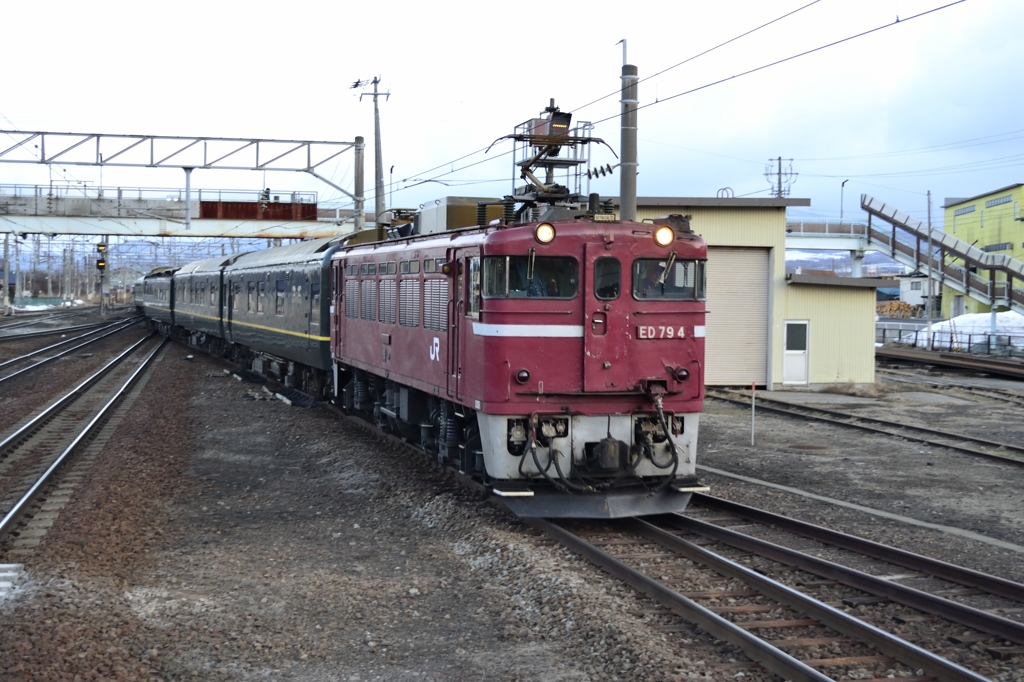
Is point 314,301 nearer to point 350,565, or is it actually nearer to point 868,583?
point 350,565

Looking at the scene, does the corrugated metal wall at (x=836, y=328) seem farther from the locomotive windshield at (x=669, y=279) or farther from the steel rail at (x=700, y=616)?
the steel rail at (x=700, y=616)

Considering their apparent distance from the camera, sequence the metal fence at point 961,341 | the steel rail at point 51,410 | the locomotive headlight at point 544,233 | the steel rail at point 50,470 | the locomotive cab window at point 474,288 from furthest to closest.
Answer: the metal fence at point 961,341
the steel rail at point 51,410
the locomotive cab window at point 474,288
the steel rail at point 50,470
the locomotive headlight at point 544,233

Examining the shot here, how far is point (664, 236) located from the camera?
33.1 ft

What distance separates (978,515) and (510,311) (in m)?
5.82

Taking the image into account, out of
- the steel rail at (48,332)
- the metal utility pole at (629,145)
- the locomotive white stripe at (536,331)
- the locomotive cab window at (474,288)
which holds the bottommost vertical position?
the steel rail at (48,332)

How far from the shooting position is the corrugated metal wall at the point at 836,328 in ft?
82.1

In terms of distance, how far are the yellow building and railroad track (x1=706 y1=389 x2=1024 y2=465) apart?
38.7m

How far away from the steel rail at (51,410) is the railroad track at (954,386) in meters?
20.8

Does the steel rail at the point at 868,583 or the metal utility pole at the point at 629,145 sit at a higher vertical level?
the metal utility pole at the point at 629,145

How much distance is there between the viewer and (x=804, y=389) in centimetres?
2520

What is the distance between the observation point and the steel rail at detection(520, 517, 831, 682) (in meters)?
5.95

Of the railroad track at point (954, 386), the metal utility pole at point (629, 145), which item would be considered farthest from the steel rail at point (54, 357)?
the railroad track at point (954, 386)

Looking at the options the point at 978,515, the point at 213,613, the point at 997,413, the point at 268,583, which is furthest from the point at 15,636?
the point at 997,413

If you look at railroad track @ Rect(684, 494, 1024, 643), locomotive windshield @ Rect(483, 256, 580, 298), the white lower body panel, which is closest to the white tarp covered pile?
railroad track @ Rect(684, 494, 1024, 643)
